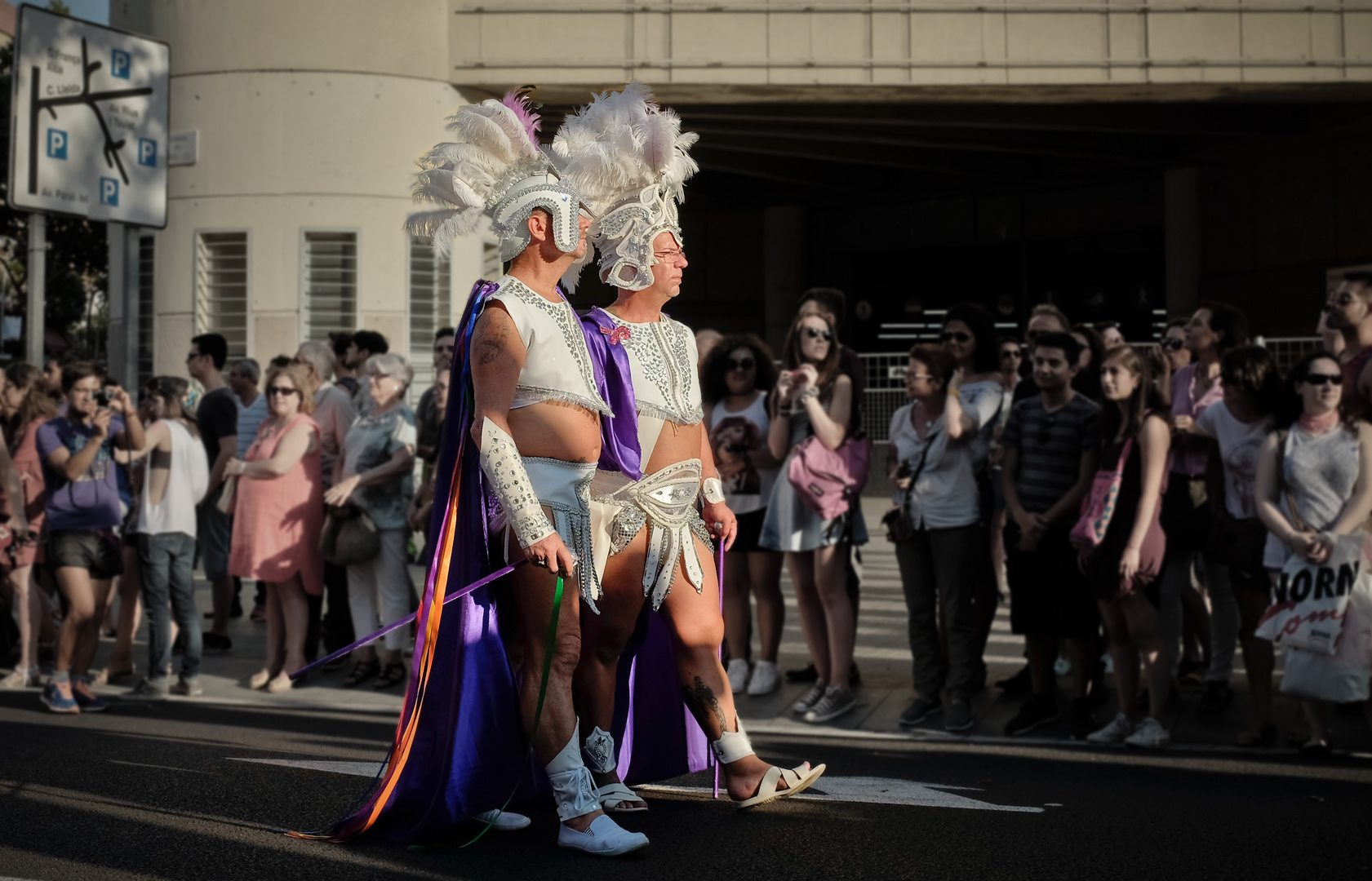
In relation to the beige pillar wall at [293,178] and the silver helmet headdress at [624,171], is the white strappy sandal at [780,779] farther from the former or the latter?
the beige pillar wall at [293,178]

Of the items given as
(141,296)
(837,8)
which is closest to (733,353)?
(837,8)

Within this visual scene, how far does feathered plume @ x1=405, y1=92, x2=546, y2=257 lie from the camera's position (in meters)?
4.46

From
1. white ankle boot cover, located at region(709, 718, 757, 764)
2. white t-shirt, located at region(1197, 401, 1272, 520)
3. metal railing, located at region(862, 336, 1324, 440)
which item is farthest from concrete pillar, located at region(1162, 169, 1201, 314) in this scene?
white ankle boot cover, located at region(709, 718, 757, 764)

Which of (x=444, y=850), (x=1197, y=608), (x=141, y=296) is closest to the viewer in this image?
(x=444, y=850)

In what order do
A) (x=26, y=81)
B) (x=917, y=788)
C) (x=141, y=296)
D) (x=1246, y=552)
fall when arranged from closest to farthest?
(x=917, y=788), (x=1246, y=552), (x=26, y=81), (x=141, y=296)

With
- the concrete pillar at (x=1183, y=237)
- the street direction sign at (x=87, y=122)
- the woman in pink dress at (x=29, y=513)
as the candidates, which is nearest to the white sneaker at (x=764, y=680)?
the woman in pink dress at (x=29, y=513)

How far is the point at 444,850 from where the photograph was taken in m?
4.07

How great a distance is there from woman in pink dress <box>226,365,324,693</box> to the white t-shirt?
195 inches

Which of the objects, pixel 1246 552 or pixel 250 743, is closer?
pixel 250 743

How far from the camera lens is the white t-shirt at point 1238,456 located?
6543mm

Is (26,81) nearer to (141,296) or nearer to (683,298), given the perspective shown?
(141,296)

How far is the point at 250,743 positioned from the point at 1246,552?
4580 millimetres

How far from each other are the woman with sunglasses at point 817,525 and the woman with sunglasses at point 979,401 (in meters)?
0.59

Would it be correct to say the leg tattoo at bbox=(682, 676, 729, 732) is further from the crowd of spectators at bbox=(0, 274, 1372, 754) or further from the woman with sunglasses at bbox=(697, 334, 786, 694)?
the woman with sunglasses at bbox=(697, 334, 786, 694)
